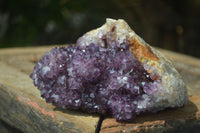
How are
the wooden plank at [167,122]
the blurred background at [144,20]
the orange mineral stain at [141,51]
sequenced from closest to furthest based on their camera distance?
the wooden plank at [167,122]
the orange mineral stain at [141,51]
the blurred background at [144,20]

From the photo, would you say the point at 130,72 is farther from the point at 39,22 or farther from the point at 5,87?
the point at 39,22

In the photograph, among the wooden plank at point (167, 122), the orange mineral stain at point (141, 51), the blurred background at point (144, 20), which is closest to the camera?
the wooden plank at point (167, 122)

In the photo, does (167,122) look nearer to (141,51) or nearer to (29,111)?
(141,51)

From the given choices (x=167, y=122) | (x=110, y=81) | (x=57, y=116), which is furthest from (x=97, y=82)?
(x=167, y=122)

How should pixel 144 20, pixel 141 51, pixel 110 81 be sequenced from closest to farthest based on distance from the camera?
pixel 110 81
pixel 141 51
pixel 144 20

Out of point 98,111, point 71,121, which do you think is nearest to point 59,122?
point 71,121

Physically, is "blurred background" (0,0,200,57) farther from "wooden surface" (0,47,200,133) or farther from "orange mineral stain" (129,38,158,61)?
"orange mineral stain" (129,38,158,61)

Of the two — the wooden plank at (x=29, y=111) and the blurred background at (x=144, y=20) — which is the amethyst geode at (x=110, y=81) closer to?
the wooden plank at (x=29, y=111)

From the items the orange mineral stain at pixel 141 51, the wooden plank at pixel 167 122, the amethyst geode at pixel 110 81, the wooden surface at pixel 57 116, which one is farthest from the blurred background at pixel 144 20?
the amethyst geode at pixel 110 81
